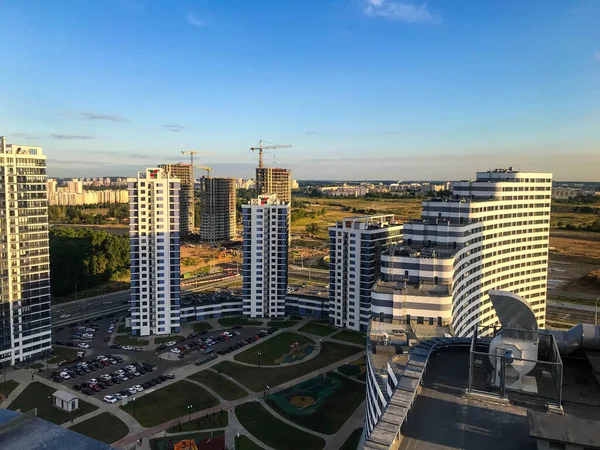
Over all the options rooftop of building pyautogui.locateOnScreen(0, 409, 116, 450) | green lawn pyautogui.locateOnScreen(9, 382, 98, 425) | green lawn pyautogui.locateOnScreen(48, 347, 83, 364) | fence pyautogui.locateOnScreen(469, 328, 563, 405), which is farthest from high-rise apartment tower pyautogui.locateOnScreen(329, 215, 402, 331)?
rooftop of building pyautogui.locateOnScreen(0, 409, 116, 450)

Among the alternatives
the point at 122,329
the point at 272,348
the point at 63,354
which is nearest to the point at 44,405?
the point at 63,354

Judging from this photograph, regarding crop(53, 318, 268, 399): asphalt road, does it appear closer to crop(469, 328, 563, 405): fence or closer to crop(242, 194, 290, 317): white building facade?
crop(242, 194, 290, 317): white building facade

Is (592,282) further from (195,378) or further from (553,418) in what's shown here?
(553,418)

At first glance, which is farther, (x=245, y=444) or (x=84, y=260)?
(x=84, y=260)

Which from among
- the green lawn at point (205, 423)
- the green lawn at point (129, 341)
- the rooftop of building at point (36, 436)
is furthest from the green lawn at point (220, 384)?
the rooftop of building at point (36, 436)

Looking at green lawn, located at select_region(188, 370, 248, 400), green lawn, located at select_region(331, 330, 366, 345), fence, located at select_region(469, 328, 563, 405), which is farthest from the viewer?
green lawn, located at select_region(331, 330, 366, 345)

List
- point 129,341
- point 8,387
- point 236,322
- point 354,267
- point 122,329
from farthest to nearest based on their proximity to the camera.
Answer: point 236,322 → point 122,329 → point 354,267 → point 129,341 → point 8,387

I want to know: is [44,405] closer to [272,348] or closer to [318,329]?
[272,348]
